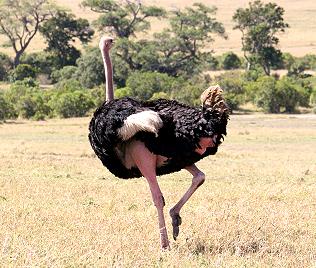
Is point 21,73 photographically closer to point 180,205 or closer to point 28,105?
point 28,105

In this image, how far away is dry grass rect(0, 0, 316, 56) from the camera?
104 metres

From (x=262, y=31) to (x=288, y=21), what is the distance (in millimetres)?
59209

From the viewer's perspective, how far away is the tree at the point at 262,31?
72.1m

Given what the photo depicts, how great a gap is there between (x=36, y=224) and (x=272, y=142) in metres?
23.9

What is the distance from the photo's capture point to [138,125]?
229 inches

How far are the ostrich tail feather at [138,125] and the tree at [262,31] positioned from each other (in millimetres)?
66782

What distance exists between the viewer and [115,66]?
211 ft

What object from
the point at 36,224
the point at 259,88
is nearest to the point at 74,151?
the point at 36,224

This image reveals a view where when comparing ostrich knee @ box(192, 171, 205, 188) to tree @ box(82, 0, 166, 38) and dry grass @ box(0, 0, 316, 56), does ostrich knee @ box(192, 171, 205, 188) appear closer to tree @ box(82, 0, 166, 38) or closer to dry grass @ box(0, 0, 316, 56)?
tree @ box(82, 0, 166, 38)

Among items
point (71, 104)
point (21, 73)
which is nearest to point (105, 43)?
point (71, 104)

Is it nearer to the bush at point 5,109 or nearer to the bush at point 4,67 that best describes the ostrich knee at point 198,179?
the bush at point 5,109

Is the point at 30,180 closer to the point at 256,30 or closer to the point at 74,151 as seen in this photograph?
the point at 74,151

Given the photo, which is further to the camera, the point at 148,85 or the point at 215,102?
the point at 148,85

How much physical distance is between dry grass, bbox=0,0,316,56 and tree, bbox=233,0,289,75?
2172 centimetres
